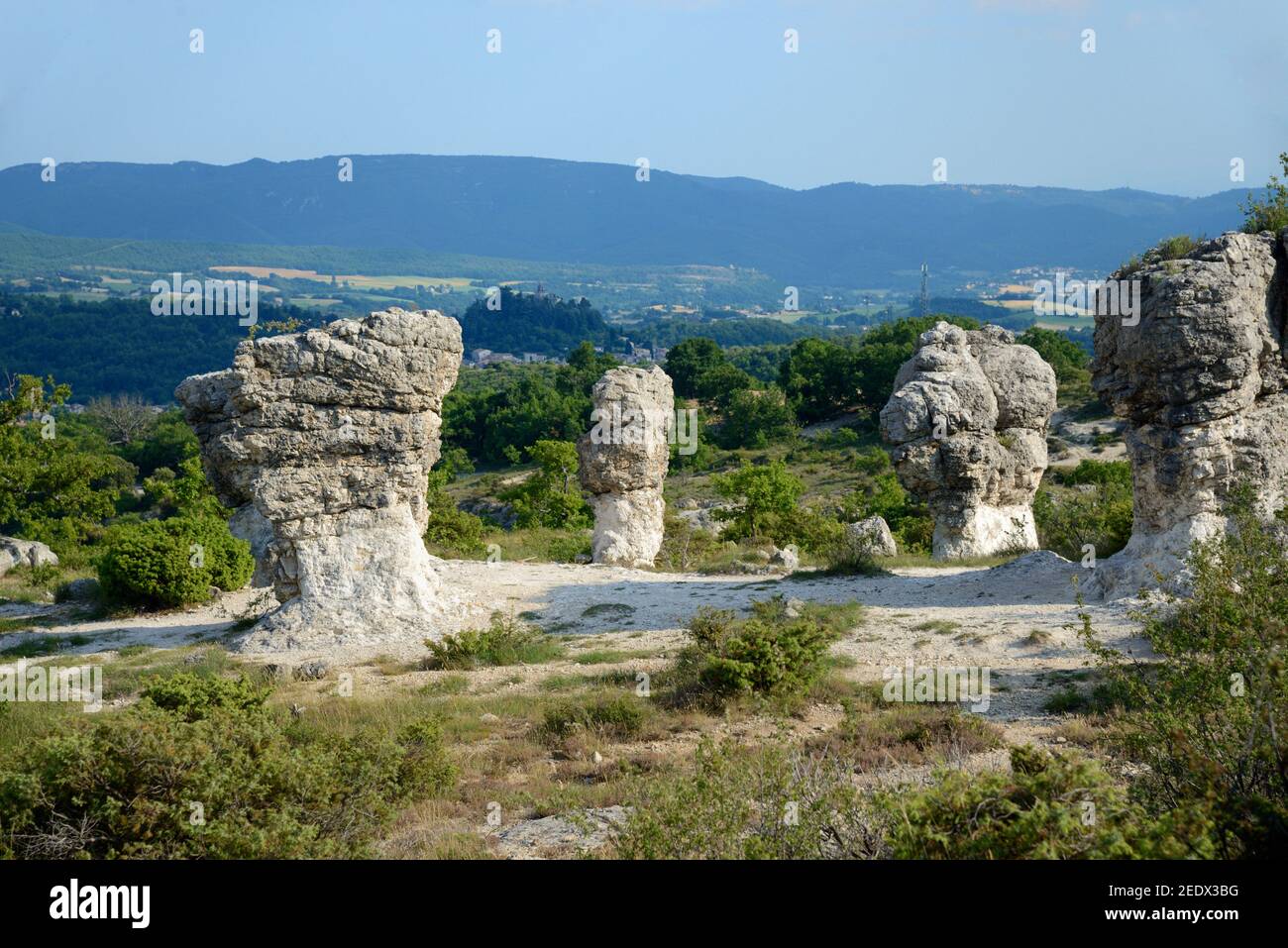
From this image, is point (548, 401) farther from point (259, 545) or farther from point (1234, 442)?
point (1234, 442)

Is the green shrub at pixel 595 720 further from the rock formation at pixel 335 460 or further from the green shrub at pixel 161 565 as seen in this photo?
the green shrub at pixel 161 565

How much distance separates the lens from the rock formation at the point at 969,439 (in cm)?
2192

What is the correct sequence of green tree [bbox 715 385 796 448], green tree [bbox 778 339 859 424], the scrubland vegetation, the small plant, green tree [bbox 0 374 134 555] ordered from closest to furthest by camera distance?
the scrubland vegetation → the small plant → green tree [bbox 0 374 134 555] → green tree [bbox 715 385 796 448] → green tree [bbox 778 339 859 424]

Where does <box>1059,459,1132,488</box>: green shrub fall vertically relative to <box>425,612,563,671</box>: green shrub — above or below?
above

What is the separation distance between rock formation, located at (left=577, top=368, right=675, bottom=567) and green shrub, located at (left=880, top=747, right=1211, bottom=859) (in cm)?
1630

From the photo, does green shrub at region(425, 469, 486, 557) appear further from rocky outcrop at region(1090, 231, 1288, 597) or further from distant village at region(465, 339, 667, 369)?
distant village at region(465, 339, 667, 369)

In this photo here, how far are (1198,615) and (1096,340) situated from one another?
28.4 feet

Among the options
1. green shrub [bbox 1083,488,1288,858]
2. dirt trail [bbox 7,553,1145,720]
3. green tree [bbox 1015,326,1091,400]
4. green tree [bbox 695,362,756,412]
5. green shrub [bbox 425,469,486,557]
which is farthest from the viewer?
green tree [bbox 695,362,756,412]

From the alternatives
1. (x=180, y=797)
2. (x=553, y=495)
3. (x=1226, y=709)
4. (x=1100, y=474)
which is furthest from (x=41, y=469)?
(x=1100, y=474)

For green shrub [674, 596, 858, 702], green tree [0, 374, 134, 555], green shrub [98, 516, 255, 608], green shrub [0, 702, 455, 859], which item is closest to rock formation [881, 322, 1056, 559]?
green shrub [674, 596, 858, 702]

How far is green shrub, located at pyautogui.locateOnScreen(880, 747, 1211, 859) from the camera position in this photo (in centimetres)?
616

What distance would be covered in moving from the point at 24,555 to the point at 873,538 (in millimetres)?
17443

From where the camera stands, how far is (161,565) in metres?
19.5

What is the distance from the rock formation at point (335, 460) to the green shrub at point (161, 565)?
2.72 meters
